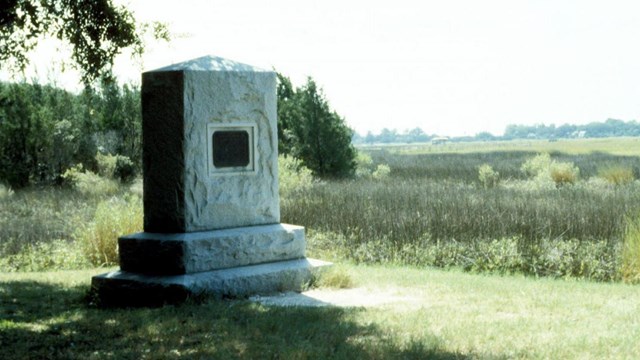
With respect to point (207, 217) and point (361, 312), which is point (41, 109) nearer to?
point (207, 217)

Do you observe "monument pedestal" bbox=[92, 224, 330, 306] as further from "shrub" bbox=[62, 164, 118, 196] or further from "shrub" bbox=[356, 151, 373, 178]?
"shrub" bbox=[356, 151, 373, 178]

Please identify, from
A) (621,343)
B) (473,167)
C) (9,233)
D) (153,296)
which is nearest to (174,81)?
(153,296)

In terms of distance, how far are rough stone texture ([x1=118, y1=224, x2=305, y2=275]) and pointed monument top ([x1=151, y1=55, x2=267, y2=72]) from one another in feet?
6.06

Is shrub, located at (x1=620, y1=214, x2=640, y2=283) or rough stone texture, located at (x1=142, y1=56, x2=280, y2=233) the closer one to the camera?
rough stone texture, located at (x1=142, y1=56, x2=280, y2=233)

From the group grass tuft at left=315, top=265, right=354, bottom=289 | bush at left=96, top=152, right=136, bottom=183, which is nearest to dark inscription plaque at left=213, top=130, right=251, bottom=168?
grass tuft at left=315, top=265, right=354, bottom=289

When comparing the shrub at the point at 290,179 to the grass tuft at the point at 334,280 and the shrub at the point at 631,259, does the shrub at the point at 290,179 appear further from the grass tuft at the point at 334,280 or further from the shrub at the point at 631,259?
the grass tuft at the point at 334,280

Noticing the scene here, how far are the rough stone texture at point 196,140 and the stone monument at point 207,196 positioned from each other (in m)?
0.01

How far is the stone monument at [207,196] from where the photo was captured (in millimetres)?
9141

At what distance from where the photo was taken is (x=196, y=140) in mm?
9445

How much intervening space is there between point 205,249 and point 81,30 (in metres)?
4.82

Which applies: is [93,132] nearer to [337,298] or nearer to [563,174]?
Result: [563,174]

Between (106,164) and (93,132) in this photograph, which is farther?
(93,132)

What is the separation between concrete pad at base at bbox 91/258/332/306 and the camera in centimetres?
882

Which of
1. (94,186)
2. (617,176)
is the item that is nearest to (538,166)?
(617,176)
